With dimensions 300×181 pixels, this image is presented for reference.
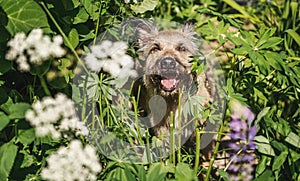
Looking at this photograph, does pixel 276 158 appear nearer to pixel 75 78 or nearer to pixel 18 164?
pixel 75 78

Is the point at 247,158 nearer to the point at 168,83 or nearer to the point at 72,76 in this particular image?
the point at 168,83

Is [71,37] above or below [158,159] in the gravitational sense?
above

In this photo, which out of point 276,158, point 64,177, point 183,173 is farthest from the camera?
point 276,158

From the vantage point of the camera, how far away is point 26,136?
5.32ft

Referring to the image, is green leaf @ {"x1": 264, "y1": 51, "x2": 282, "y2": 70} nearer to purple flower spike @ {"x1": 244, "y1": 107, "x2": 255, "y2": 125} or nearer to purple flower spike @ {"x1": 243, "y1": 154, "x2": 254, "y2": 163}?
purple flower spike @ {"x1": 244, "y1": 107, "x2": 255, "y2": 125}

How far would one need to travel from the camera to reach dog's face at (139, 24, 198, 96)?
8.26 ft

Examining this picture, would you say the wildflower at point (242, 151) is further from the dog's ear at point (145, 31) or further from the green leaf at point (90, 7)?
the green leaf at point (90, 7)

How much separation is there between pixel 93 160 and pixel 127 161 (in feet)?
1.20

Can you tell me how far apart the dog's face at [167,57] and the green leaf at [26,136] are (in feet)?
3.26

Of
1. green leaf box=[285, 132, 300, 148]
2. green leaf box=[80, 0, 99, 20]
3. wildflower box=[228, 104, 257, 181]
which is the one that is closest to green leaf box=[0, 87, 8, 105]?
green leaf box=[80, 0, 99, 20]

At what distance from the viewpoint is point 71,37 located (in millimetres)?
2002

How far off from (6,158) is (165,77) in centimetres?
113

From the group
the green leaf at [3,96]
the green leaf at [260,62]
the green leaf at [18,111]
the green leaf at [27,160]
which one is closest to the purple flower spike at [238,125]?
the green leaf at [260,62]

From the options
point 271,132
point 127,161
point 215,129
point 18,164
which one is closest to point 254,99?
point 215,129
